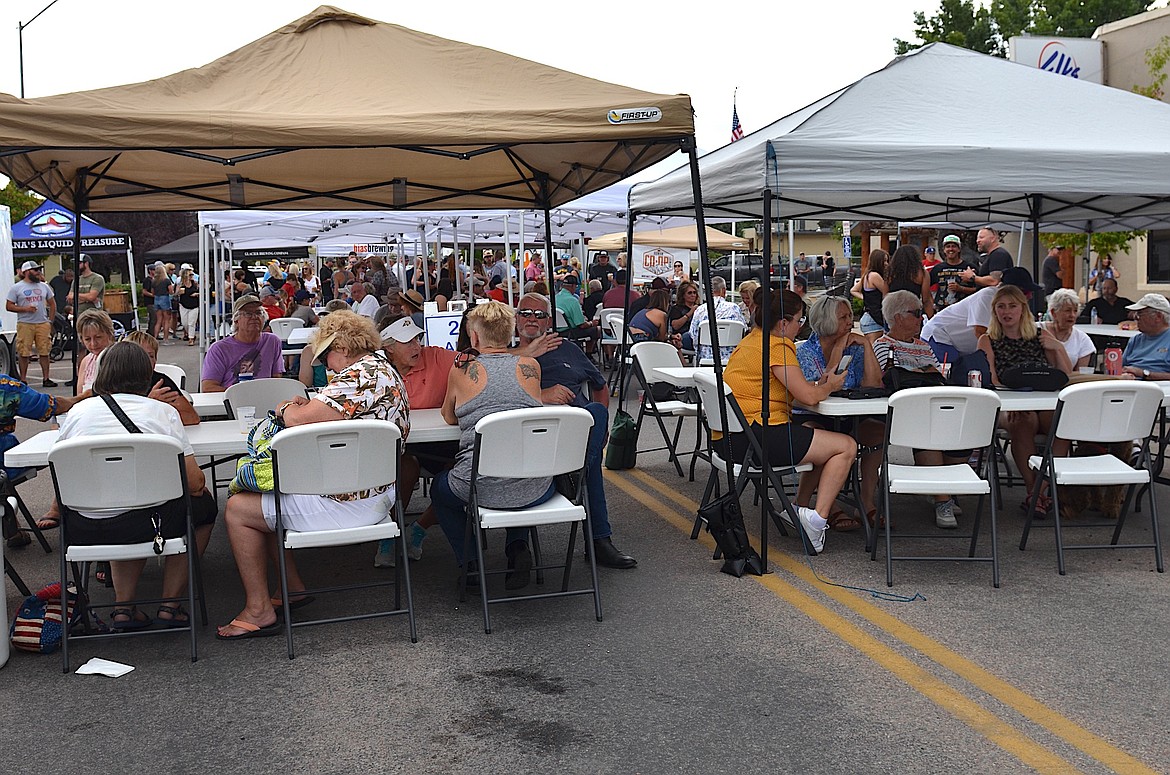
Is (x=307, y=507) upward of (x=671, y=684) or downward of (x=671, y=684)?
upward

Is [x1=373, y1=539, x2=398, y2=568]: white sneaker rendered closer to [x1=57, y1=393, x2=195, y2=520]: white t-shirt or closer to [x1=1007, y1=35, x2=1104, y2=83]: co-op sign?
[x1=57, y1=393, x2=195, y2=520]: white t-shirt

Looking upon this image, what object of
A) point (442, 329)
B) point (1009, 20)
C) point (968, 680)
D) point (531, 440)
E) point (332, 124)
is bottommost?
point (968, 680)

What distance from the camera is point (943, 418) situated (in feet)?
19.6

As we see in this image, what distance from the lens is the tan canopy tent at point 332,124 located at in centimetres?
543

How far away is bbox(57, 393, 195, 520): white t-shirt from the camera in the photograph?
4945 millimetres

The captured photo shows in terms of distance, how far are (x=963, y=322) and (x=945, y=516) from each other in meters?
1.96

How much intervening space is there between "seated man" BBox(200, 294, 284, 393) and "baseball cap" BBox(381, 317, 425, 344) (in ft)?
7.44

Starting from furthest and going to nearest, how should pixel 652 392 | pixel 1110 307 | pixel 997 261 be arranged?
pixel 997 261
pixel 1110 307
pixel 652 392

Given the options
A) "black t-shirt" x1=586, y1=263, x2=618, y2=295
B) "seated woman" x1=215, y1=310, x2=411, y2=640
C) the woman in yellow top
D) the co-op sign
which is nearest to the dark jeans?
"seated woman" x1=215, y1=310, x2=411, y2=640

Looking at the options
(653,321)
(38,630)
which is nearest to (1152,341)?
(653,321)

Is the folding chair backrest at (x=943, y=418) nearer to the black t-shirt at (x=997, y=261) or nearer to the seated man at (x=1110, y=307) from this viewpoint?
the black t-shirt at (x=997, y=261)

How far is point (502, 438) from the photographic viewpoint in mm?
5168

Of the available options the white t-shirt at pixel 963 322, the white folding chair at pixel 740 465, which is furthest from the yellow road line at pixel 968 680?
the white t-shirt at pixel 963 322

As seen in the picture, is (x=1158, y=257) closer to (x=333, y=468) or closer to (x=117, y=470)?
(x=333, y=468)
